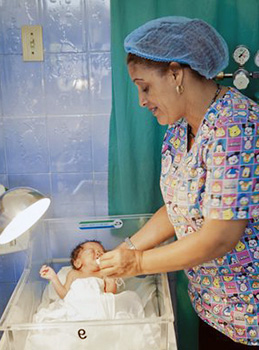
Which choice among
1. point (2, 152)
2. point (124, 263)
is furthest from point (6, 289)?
point (124, 263)

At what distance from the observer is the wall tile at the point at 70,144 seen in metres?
1.79

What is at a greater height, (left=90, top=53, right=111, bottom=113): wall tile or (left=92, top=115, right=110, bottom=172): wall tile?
(left=90, top=53, right=111, bottom=113): wall tile

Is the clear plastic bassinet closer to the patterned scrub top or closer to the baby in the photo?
the baby

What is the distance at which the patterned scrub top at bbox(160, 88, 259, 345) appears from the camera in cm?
101

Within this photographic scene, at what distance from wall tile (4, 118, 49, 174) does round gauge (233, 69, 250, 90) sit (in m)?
0.83

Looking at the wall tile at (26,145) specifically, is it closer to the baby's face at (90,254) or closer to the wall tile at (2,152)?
the wall tile at (2,152)

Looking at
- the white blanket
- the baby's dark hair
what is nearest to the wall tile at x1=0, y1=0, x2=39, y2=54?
the baby's dark hair

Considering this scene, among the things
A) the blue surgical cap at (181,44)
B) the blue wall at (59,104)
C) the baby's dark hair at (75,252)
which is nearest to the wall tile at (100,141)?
the blue wall at (59,104)

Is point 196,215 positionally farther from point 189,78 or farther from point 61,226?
point 61,226

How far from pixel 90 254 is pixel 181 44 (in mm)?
961

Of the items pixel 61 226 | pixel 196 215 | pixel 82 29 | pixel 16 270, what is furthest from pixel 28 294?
pixel 82 29

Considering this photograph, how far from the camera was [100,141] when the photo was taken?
71.6 inches

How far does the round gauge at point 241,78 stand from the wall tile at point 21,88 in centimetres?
81

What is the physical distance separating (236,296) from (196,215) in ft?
0.91
